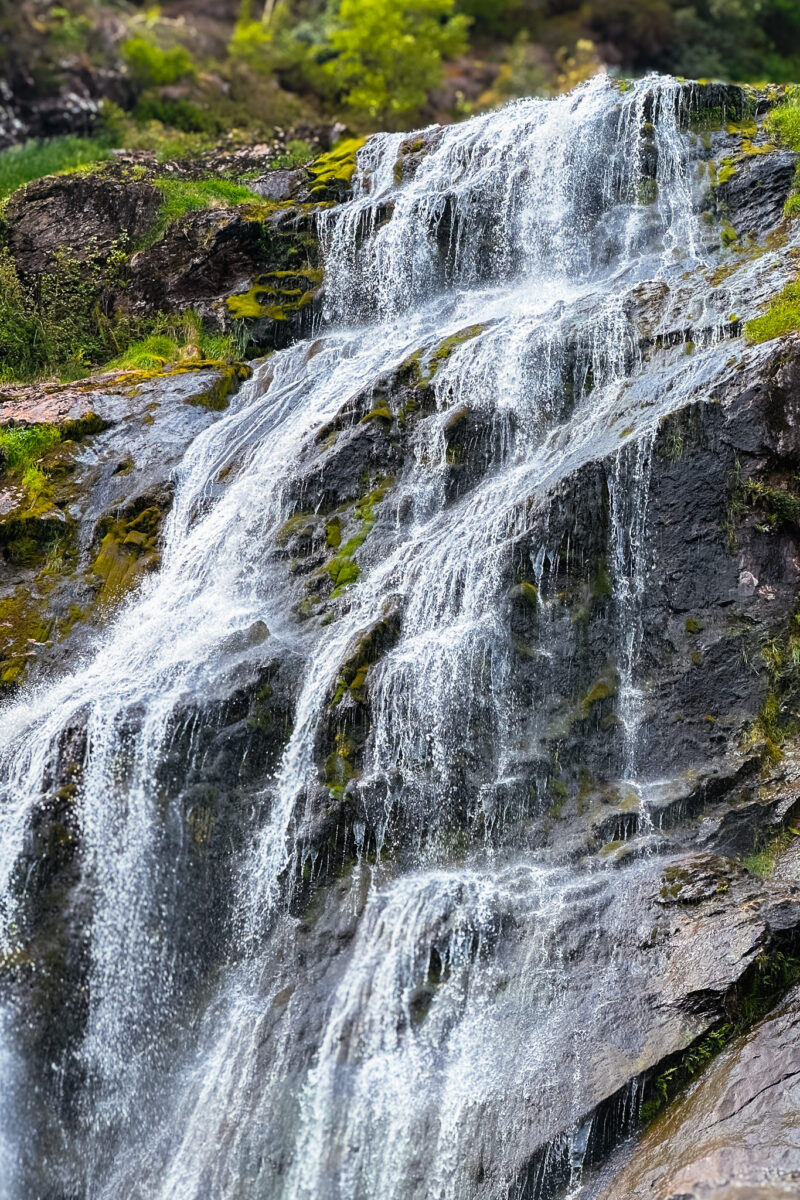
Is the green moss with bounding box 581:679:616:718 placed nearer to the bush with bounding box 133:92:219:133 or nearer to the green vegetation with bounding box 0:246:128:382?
the green vegetation with bounding box 0:246:128:382

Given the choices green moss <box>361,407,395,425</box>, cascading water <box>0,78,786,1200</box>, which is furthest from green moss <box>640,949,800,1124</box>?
A: green moss <box>361,407,395,425</box>

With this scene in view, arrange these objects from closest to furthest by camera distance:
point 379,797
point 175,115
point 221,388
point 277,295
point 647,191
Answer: point 379,797, point 221,388, point 647,191, point 277,295, point 175,115

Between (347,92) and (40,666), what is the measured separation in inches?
841

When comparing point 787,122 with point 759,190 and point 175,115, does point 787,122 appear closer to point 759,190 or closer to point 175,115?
point 759,190

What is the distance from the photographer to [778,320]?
9.75 m

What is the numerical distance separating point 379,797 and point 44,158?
666 inches

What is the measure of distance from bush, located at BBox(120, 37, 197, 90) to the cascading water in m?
15.0

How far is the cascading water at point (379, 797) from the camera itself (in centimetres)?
682

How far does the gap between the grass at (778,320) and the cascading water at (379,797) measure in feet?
1.77

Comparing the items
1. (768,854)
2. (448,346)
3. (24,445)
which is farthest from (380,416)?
(768,854)

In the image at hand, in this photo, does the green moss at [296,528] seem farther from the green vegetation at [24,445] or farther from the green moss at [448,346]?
the green vegetation at [24,445]

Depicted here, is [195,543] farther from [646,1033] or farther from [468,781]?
[646,1033]

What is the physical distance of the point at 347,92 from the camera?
2578 cm

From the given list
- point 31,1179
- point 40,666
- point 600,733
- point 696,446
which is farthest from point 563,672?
point 31,1179
